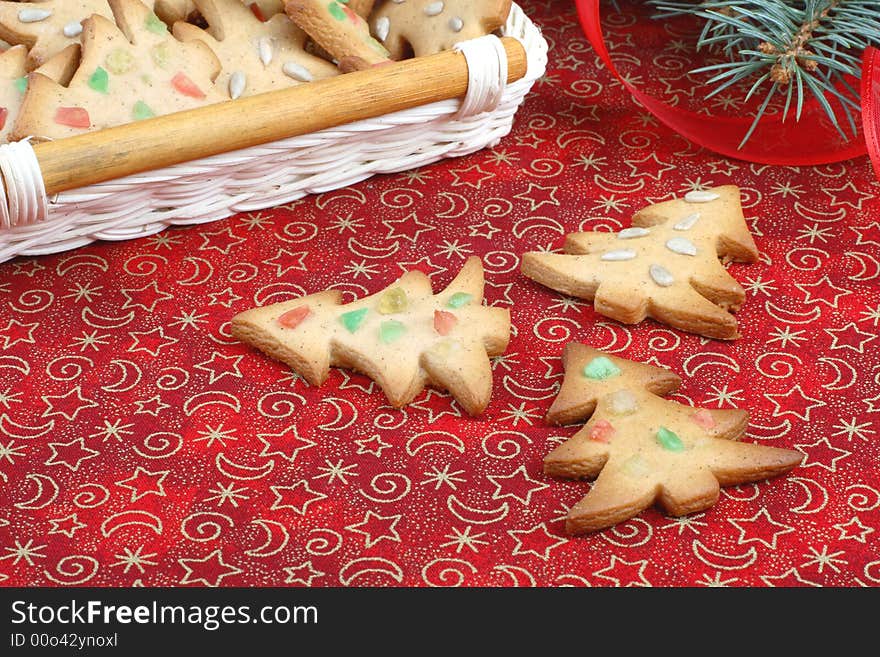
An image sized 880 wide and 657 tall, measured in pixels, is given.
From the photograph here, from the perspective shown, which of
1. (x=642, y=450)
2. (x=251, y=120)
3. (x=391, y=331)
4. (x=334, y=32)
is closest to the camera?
(x=642, y=450)

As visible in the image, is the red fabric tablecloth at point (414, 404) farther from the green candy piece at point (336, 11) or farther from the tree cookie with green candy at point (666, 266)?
the green candy piece at point (336, 11)

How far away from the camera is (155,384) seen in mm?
1057

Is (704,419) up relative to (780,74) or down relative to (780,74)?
down

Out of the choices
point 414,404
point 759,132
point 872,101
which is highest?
point 872,101

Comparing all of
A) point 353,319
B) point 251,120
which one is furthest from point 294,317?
point 251,120

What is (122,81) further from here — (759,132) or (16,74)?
(759,132)

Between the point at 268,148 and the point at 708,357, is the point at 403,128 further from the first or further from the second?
the point at 708,357

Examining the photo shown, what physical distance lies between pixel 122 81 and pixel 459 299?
0.41 m

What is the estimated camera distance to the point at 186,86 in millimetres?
1218

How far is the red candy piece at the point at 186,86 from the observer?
1216 millimetres

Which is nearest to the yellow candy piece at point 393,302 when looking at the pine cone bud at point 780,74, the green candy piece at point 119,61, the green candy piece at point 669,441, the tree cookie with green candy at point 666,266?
the tree cookie with green candy at point 666,266

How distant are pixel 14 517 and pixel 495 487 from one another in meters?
0.37

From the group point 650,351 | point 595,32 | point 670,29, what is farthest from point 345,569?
point 670,29

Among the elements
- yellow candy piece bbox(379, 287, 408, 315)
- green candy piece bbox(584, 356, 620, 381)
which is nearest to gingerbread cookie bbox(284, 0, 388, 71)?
yellow candy piece bbox(379, 287, 408, 315)
